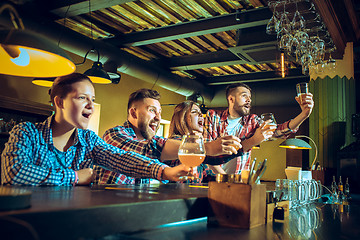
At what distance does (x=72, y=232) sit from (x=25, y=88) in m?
5.25

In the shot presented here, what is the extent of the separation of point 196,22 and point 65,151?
12.2 ft

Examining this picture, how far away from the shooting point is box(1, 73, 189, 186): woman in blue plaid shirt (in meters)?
1.48

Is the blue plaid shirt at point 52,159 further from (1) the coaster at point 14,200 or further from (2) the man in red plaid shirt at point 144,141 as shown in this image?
(1) the coaster at point 14,200

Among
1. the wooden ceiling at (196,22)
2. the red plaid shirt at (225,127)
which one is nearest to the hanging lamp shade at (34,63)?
the red plaid shirt at (225,127)

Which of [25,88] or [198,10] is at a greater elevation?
[198,10]

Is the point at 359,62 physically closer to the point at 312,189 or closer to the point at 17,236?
the point at 312,189

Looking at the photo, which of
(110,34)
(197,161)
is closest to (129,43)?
(110,34)

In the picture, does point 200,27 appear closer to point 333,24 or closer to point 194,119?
point 333,24

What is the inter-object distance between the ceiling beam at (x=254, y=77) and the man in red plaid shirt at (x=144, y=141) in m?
5.69

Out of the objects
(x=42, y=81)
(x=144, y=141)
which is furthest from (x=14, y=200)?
(x=42, y=81)

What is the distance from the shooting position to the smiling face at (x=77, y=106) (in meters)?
1.66

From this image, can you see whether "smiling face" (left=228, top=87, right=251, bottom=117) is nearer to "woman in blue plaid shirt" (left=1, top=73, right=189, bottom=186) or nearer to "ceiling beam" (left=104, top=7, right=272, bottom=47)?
"woman in blue plaid shirt" (left=1, top=73, right=189, bottom=186)

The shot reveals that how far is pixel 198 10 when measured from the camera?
15.3 feet

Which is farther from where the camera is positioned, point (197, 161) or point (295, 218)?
point (295, 218)
